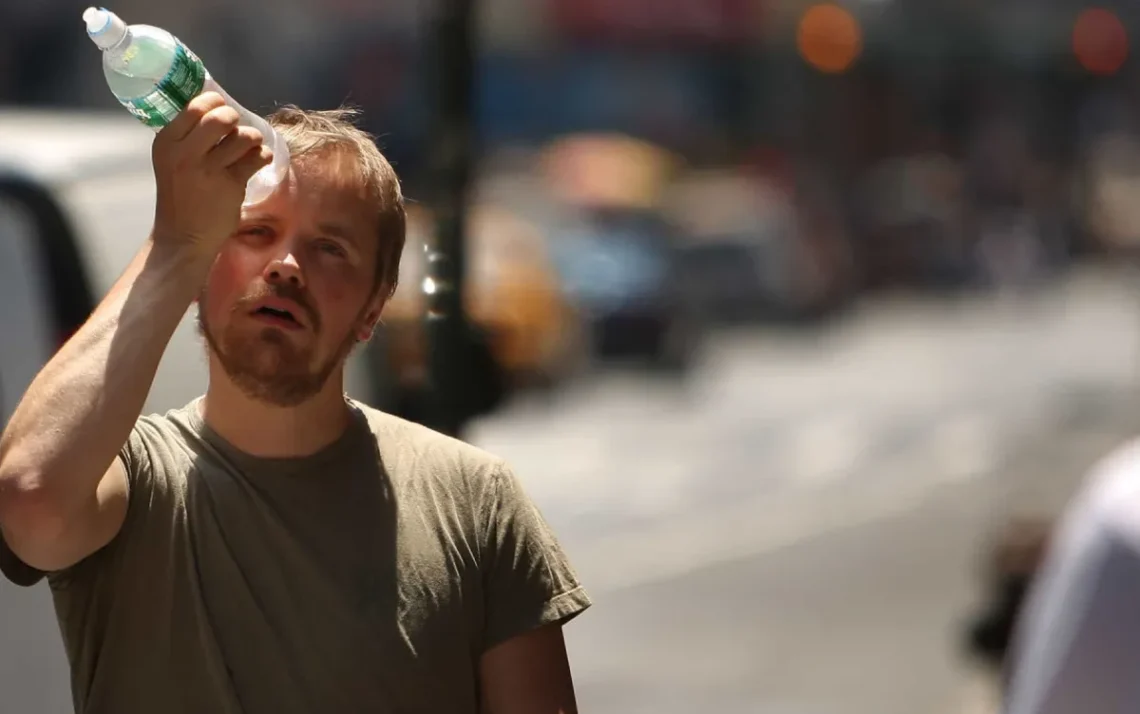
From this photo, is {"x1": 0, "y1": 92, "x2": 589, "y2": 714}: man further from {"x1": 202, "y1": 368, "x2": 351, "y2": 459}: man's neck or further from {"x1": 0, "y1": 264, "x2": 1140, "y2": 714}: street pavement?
{"x1": 0, "y1": 264, "x2": 1140, "y2": 714}: street pavement

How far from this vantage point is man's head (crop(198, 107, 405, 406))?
87.3 inches

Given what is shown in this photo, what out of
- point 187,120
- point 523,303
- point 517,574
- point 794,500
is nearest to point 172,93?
point 187,120

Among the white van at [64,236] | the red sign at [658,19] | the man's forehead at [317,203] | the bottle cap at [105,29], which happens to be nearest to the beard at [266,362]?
the man's forehead at [317,203]

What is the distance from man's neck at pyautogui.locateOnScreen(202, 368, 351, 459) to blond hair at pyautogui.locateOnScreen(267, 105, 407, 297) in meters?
0.18

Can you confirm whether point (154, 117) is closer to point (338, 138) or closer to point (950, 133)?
point (338, 138)

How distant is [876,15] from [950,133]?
553 centimetres

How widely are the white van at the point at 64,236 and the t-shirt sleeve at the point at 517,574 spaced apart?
108 centimetres

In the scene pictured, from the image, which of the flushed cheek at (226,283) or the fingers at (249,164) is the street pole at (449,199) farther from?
the fingers at (249,164)

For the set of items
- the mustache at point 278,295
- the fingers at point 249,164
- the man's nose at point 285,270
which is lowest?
the mustache at point 278,295

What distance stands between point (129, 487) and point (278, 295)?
0.29m

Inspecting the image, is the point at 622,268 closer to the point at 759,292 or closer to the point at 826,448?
the point at 759,292

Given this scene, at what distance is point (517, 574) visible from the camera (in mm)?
2312

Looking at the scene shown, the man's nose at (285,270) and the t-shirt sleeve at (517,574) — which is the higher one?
the man's nose at (285,270)

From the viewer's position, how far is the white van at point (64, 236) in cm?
365
